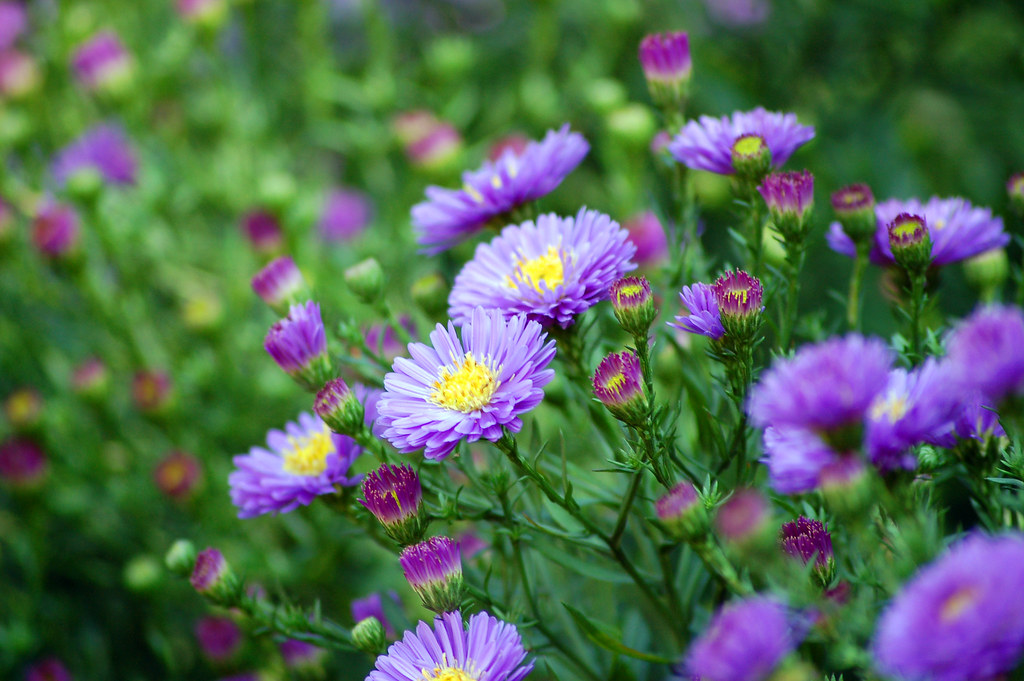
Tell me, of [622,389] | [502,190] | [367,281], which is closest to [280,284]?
[367,281]

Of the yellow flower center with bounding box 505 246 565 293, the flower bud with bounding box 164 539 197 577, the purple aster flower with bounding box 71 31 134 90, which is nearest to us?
the yellow flower center with bounding box 505 246 565 293

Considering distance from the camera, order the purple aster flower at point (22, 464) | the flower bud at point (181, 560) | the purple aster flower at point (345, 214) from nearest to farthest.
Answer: the flower bud at point (181, 560), the purple aster flower at point (22, 464), the purple aster flower at point (345, 214)

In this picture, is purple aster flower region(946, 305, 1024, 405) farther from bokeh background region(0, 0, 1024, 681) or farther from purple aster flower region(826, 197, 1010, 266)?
bokeh background region(0, 0, 1024, 681)

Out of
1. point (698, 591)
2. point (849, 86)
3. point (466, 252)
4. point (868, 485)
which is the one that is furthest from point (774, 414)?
point (849, 86)

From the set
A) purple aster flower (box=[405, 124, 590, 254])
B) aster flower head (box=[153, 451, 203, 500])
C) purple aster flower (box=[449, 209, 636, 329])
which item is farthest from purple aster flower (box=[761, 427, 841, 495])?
aster flower head (box=[153, 451, 203, 500])

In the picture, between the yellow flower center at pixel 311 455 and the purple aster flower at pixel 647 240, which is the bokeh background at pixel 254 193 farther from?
the yellow flower center at pixel 311 455

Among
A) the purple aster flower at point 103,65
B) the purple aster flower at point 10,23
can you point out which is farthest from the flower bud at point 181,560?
the purple aster flower at point 10,23

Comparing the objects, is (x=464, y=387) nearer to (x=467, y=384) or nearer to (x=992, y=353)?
(x=467, y=384)
